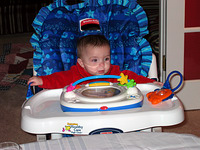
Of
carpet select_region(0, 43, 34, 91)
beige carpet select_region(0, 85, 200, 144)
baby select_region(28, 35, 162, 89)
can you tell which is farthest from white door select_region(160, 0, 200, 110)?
carpet select_region(0, 43, 34, 91)

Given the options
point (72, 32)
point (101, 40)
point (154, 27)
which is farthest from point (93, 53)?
point (154, 27)

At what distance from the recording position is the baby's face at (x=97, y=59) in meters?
1.45

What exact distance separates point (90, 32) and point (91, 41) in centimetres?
14

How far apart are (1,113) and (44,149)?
1.81 meters

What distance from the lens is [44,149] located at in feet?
2.42

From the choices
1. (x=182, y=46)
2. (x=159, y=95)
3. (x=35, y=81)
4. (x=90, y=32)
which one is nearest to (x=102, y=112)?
(x=159, y=95)

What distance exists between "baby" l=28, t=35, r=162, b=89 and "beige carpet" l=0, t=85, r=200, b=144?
69 centimetres

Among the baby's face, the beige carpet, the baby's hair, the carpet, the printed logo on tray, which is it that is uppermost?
the baby's hair

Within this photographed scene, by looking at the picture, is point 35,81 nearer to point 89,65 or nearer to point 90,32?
point 89,65

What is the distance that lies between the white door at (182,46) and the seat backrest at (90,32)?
570 mm

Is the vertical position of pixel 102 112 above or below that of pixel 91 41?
below

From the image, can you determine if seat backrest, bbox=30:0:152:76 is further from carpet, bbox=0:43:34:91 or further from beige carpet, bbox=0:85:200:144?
carpet, bbox=0:43:34:91

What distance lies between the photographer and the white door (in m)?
2.10

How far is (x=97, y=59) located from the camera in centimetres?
146
